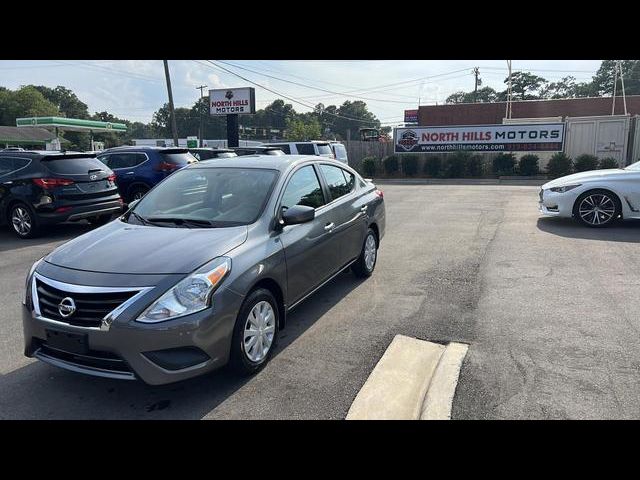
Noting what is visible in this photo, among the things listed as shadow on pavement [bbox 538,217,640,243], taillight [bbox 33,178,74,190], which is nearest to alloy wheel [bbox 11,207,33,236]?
taillight [bbox 33,178,74,190]

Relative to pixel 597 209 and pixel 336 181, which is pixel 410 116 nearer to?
pixel 597 209

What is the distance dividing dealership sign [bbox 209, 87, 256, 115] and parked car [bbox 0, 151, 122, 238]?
1918 centimetres

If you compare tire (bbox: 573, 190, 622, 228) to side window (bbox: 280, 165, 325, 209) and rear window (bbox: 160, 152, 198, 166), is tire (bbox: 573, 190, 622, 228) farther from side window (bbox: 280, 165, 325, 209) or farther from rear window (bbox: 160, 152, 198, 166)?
rear window (bbox: 160, 152, 198, 166)

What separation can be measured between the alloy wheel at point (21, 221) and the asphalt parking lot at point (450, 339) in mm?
1108

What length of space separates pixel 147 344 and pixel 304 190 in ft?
7.65

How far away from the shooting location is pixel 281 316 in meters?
4.01

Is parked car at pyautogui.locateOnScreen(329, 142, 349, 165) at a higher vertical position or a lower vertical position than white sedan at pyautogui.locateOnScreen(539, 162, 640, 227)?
higher

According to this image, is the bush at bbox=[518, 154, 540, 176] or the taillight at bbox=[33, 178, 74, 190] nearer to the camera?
the taillight at bbox=[33, 178, 74, 190]

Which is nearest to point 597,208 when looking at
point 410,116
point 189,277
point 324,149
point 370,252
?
point 370,252

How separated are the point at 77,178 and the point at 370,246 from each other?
6.10 meters

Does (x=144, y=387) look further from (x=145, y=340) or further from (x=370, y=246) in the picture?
(x=370, y=246)

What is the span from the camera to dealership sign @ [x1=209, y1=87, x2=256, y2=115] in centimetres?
2747

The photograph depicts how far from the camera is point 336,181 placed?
555 centimetres
